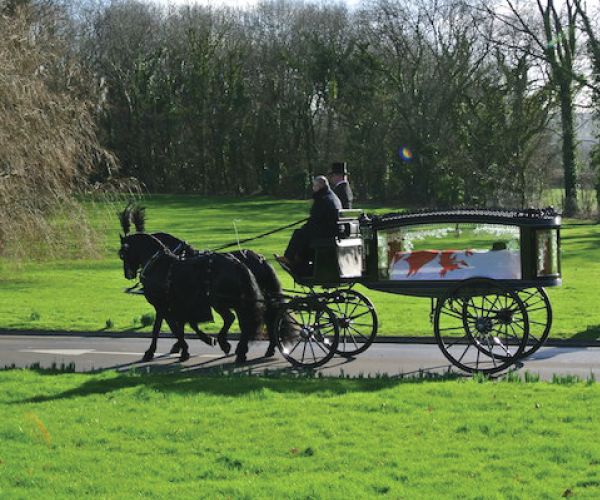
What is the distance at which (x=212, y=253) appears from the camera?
12727 millimetres

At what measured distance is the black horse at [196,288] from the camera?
12258 mm

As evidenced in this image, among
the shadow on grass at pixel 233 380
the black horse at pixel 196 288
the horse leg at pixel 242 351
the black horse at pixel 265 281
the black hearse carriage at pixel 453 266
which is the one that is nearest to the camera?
the shadow on grass at pixel 233 380

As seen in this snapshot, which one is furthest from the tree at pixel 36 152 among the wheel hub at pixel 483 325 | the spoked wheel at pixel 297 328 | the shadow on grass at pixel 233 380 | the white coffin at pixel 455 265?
the wheel hub at pixel 483 325

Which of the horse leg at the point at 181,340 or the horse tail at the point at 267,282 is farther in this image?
the horse leg at the point at 181,340

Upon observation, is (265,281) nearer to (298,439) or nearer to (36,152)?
(298,439)

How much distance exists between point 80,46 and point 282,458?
60.3m

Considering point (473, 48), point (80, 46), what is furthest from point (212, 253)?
point (80, 46)

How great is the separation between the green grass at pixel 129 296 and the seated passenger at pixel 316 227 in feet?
3.19

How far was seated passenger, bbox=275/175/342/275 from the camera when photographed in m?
12.1

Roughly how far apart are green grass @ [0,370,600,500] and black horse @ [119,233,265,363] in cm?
144

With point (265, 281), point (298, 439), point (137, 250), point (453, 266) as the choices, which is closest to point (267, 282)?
point (265, 281)

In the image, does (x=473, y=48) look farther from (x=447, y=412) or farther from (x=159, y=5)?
(x=447, y=412)

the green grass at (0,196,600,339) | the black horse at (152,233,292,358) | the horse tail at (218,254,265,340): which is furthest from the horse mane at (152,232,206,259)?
the horse tail at (218,254,265,340)

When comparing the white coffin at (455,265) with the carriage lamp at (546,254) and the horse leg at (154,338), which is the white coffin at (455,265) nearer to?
the carriage lamp at (546,254)
